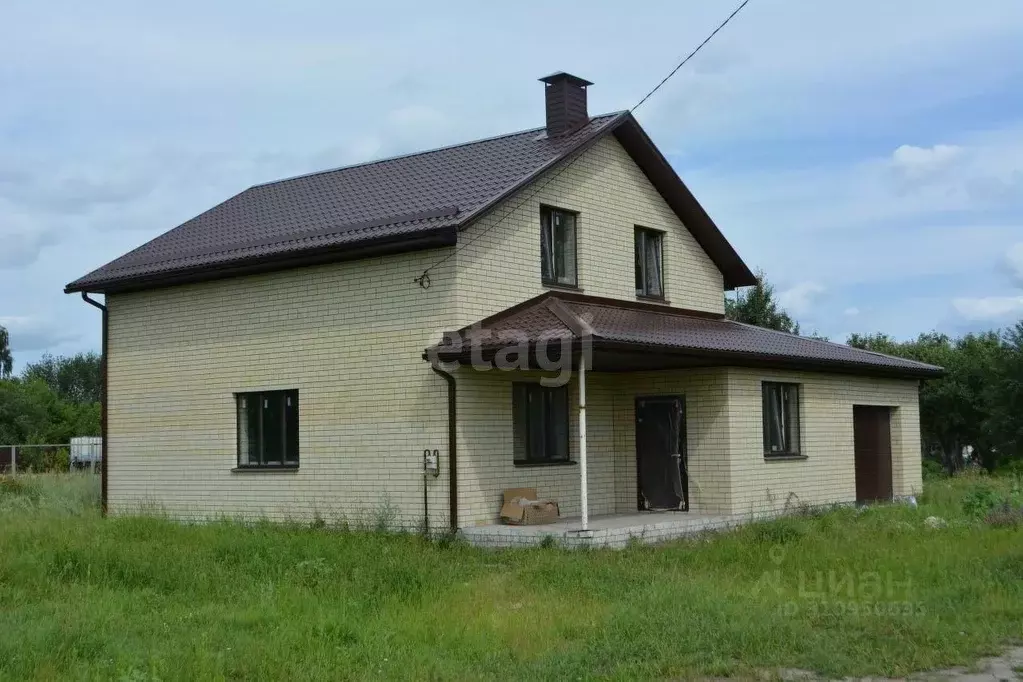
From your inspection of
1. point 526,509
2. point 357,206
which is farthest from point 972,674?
point 357,206

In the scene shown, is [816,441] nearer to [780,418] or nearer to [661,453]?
[780,418]

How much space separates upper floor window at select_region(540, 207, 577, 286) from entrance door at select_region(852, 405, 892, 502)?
6.59 m

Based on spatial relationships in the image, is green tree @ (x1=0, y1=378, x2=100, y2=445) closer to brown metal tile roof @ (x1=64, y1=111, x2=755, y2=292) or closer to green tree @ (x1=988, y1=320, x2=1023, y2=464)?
brown metal tile roof @ (x1=64, y1=111, x2=755, y2=292)

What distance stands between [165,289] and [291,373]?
319 centimetres

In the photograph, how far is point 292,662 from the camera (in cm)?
774

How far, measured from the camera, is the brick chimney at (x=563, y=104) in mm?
17750

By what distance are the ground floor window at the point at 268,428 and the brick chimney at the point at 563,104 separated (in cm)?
603

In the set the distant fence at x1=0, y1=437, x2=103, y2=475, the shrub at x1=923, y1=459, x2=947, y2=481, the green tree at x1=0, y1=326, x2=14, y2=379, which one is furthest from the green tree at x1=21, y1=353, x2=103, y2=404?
the shrub at x1=923, y1=459, x2=947, y2=481

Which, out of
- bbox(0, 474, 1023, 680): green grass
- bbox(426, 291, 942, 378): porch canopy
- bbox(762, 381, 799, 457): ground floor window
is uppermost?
bbox(426, 291, 942, 378): porch canopy

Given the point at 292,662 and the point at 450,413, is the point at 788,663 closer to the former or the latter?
the point at 292,662

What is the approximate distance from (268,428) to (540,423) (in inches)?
161

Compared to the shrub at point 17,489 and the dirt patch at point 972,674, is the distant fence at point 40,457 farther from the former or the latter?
the dirt patch at point 972,674

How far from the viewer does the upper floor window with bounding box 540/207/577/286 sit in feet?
53.7

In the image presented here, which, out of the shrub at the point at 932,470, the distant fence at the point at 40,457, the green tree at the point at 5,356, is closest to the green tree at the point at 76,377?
the green tree at the point at 5,356
